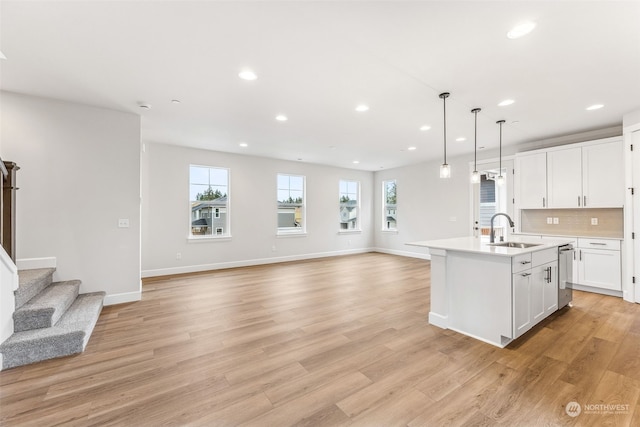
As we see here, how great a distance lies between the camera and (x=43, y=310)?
264 centimetres

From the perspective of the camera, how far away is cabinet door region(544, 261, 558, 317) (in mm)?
3172

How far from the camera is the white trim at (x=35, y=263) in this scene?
334cm

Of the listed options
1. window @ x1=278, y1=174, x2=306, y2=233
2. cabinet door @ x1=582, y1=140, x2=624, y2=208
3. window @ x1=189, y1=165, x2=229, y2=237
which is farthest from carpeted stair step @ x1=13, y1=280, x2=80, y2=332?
cabinet door @ x1=582, y1=140, x2=624, y2=208

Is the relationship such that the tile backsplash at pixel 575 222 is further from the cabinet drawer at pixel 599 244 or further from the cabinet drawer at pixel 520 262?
the cabinet drawer at pixel 520 262

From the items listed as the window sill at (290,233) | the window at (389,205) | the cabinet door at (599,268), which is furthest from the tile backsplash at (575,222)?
the window sill at (290,233)

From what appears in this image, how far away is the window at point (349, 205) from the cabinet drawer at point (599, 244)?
5.39 meters

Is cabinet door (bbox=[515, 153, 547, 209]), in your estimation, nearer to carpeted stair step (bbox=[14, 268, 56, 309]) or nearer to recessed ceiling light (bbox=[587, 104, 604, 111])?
recessed ceiling light (bbox=[587, 104, 604, 111])

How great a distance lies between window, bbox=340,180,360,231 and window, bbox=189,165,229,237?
3629 mm

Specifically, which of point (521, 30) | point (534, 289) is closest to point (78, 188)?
point (521, 30)

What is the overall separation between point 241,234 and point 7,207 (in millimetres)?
3913

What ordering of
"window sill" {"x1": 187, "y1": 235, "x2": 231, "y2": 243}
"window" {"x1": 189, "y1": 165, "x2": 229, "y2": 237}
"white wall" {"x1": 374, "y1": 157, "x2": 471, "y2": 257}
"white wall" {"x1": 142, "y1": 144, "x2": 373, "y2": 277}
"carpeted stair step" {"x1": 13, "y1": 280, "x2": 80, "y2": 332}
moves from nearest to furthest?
"carpeted stair step" {"x1": 13, "y1": 280, "x2": 80, "y2": 332} < "white wall" {"x1": 142, "y1": 144, "x2": 373, "y2": 277} < "window sill" {"x1": 187, "y1": 235, "x2": 231, "y2": 243} < "window" {"x1": 189, "y1": 165, "x2": 229, "y2": 237} < "white wall" {"x1": 374, "y1": 157, "x2": 471, "y2": 257}

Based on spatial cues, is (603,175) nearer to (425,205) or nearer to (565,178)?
(565,178)

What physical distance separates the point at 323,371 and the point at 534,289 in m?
2.45

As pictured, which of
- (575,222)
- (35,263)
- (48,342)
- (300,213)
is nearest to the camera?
(48,342)
